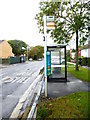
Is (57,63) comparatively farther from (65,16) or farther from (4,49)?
(4,49)

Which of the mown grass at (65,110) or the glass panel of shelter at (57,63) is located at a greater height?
the glass panel of shelter at (57,63)

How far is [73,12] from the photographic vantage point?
61.4 feet

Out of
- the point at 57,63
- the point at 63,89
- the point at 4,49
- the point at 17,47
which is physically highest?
the point at 17,47

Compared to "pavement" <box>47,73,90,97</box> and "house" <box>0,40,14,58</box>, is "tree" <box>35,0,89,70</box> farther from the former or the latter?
"house" <box>0,40,14,58</box>

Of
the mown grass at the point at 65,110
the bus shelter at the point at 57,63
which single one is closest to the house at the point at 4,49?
the bus shelter at the point at 57,63

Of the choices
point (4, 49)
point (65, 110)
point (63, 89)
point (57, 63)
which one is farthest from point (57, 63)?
point (4, 49)

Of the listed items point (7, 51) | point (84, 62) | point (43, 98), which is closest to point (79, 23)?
point (43, 98)

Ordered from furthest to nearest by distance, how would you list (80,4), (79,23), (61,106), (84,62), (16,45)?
(16,45) < (84,62) < (80,4) < (79,23) < (61,106)

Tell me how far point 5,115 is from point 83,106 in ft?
7.85

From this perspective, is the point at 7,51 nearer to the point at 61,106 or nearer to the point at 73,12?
the point at 73,12

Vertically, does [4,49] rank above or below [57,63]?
above

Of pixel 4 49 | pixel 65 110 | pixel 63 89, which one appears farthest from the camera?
pixel 4 49

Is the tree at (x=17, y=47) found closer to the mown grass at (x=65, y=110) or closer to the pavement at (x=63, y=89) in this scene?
the pavement at (x=63, y=89)

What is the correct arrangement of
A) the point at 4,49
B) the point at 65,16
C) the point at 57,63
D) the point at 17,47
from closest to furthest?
the point at 57,63 < the point at 65,16 < the point at 4,49 < the point at 17,47
